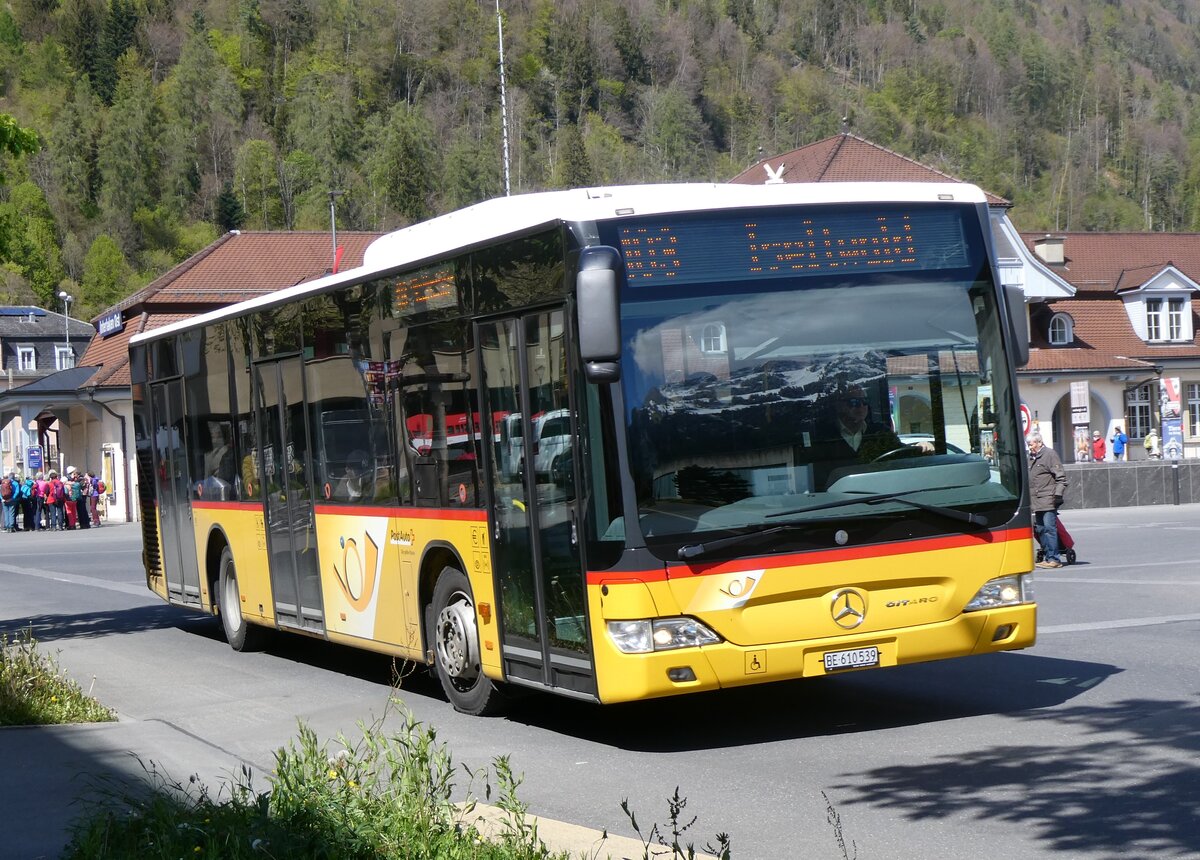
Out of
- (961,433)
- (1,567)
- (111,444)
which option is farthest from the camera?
(111,444)

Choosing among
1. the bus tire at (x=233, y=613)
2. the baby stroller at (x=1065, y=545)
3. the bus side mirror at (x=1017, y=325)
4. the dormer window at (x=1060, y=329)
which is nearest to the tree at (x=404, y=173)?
the dormer window at (x=1060, y=329)

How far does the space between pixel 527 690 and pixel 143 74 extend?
562ft

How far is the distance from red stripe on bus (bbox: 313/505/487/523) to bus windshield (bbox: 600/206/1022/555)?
1740 mm

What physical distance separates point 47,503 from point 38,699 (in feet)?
Answer: 139

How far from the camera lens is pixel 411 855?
5.75m

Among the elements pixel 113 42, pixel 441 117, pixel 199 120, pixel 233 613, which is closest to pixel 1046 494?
pixel 233 613

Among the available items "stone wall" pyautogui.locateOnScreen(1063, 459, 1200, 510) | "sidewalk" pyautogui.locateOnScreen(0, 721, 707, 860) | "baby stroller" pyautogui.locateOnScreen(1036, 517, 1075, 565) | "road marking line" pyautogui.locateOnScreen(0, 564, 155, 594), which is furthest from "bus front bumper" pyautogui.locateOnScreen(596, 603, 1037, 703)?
"stone wall" pyautogui.locateOnScreen(1063, 459, 1200, 510)

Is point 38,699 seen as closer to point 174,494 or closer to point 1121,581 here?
point 174,494

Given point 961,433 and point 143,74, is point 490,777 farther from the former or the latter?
point 143,74

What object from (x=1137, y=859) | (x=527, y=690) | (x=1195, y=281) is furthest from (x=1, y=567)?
(x=1195, y=281)

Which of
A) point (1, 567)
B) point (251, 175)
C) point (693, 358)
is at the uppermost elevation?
point (251, 175)

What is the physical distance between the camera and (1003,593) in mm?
9336

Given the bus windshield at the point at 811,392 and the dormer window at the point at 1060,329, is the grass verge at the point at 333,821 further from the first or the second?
the dormer window at the point at 1060,329

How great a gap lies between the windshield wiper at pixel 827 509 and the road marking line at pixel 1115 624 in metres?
4.85
